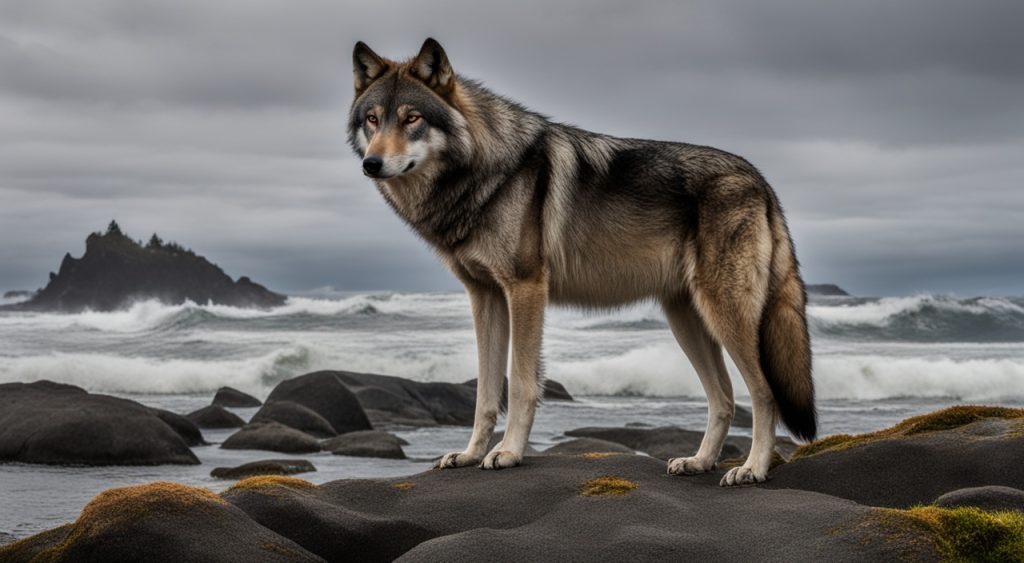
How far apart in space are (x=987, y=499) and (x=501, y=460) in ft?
9.23

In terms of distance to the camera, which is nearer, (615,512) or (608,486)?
(615,512)

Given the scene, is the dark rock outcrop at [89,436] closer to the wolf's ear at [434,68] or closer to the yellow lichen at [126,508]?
the yellow lichen at [126,508]

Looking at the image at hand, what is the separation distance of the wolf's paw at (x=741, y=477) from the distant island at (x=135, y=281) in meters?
47.3

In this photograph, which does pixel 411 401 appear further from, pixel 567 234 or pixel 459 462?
pixel 567 234

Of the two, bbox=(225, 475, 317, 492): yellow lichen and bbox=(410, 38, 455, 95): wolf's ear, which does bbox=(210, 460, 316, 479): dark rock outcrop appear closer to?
bbox=(225, 475, 317, 492): yellow lichen

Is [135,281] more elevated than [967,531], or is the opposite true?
[135,281]

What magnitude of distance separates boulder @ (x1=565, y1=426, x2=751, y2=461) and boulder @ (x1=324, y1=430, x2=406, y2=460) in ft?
11.0

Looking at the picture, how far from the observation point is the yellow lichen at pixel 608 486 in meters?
5.73

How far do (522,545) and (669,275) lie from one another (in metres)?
2.41

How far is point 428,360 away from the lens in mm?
31562

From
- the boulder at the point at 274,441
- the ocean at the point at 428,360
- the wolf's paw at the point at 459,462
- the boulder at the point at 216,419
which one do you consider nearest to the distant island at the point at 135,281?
the ocean at the point at 428,360

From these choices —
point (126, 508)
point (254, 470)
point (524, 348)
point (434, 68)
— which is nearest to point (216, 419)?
point (254, 470)

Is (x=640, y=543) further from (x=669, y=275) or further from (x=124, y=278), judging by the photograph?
(x=124, y=278)

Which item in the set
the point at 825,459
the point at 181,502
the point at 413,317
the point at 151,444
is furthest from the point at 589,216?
the point at 413,317
